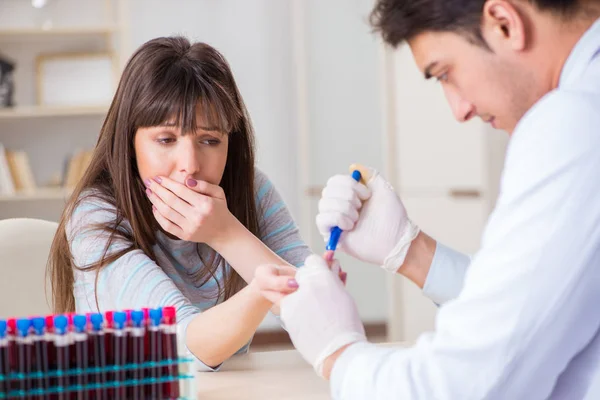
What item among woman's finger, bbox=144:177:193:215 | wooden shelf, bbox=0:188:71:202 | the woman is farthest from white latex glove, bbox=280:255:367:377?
wooden shelf, bbox=0:188:71:202

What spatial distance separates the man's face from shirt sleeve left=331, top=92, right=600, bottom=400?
0.12 m

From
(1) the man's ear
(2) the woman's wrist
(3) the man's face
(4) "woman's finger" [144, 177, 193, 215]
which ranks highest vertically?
(1) the man's ear

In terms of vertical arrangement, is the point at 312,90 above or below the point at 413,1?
below

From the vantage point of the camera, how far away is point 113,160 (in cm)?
149

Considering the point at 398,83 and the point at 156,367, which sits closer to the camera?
→ the point at 156,367

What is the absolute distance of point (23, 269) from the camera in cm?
160

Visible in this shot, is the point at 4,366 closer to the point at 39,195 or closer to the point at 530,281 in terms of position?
the point at 530,281

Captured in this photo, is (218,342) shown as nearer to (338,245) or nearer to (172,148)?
(338,245)

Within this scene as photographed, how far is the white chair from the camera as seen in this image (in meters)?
1.58

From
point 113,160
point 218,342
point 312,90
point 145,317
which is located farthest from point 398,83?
point 145,317

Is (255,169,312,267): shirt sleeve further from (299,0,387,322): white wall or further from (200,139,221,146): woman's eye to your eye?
(299,0,387,322): white wall

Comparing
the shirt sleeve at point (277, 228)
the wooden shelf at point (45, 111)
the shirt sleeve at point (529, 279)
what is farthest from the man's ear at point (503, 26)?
the wooden shelf at point (45, 111)

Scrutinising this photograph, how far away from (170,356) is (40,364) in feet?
0.45

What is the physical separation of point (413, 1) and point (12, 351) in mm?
588
